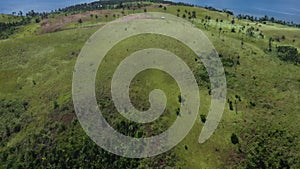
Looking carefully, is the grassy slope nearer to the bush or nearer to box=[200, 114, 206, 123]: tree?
box=[200, 114, 206, 123]: tree

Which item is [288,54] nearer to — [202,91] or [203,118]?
[202,91]

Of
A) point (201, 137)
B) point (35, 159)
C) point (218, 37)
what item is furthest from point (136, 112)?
point (218, 37)

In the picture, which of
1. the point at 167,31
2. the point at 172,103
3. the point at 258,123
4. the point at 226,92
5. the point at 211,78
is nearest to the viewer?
the point at 258,123

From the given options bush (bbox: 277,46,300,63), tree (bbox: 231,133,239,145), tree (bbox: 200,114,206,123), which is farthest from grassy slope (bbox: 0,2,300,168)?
bush (bbox: 277,46,300,63)

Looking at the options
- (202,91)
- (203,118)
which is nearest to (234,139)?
A: (203,118)

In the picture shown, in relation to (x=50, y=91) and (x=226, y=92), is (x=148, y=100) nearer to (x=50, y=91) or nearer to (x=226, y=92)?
(x=226, y=92)

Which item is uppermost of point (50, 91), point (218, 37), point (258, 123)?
point (218, 37)

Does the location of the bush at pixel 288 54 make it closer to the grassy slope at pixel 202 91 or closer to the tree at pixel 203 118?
the grassy slope at pixel 202 91

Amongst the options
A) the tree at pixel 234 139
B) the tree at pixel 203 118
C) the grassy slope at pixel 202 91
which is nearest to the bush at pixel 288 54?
the grassy slope at pixel 202 91
